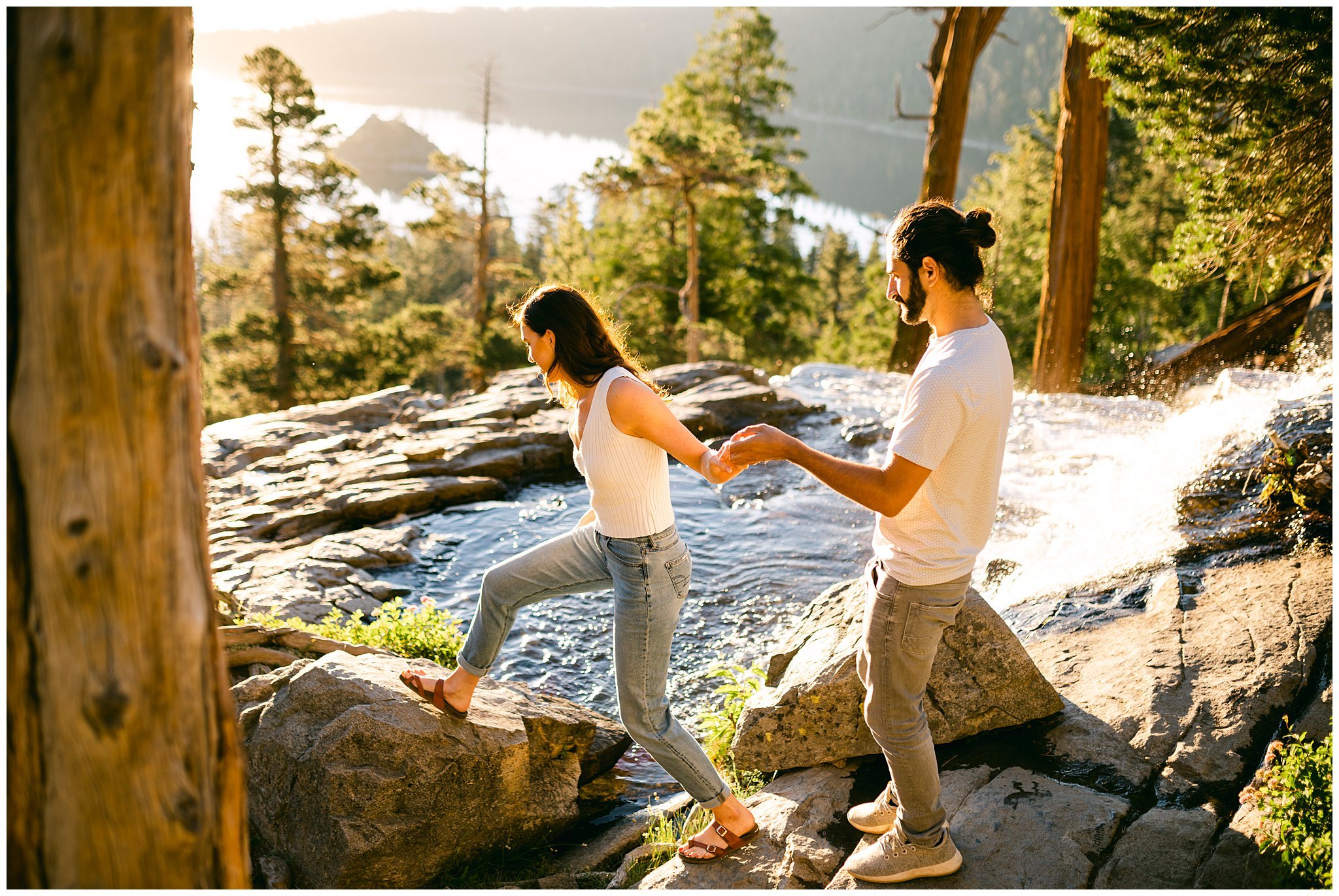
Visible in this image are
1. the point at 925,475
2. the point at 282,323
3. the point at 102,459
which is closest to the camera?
the point at 102,459

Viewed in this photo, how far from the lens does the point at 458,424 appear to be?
1238 centimetres

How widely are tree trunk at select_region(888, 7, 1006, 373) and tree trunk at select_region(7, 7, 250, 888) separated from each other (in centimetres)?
1403

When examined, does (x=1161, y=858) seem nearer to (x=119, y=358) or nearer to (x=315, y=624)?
(x=119, y=358)

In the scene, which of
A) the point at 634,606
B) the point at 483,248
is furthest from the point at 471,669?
the point at 483,248

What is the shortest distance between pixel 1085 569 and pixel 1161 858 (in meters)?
2.71

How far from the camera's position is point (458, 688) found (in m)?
3.83

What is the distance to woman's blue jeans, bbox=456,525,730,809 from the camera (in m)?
3.24

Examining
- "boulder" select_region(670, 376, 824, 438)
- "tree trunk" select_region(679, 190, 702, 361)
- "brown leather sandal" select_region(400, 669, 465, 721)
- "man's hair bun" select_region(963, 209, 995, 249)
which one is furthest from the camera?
"tree trunk" select_region(679, 190, 702, 361)

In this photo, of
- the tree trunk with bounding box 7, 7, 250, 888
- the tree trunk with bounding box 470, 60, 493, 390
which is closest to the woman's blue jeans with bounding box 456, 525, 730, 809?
the tree trunk with bounding box 7, 7, 250, 888

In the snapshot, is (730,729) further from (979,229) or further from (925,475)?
(979,229)

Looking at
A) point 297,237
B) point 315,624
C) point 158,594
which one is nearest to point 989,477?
point 158,594

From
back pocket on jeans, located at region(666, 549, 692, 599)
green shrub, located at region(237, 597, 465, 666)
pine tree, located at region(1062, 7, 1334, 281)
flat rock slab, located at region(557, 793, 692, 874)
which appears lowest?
flat rock slab, located at region(557, 793, 692, 874)

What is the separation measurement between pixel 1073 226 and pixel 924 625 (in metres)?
13.1

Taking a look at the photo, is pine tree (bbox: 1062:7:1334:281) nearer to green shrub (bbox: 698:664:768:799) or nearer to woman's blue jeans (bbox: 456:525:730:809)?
green shrub (bbox: 698:664:768:799)
